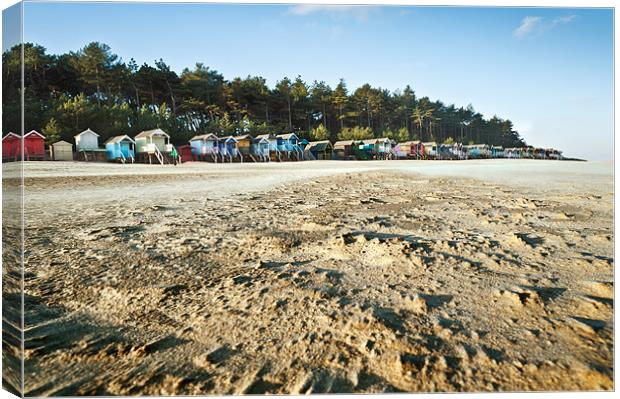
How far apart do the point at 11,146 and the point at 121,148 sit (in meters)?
1.05

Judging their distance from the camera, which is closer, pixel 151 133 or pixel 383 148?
pixel 151 133

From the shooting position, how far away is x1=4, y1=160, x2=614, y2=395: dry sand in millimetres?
880

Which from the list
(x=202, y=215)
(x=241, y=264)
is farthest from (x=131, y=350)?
(x=202, y=215)

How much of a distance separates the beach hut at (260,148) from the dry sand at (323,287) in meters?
0.41

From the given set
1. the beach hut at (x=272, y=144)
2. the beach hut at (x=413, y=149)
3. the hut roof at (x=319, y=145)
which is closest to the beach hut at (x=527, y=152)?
the beach hut at (x=413, y=149)

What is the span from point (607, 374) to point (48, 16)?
2.15 metres

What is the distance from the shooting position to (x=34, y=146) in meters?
1.38

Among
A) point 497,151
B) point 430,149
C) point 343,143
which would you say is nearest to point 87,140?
point 343,143

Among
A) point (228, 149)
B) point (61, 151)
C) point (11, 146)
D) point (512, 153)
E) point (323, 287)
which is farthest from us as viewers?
point (228, 149)

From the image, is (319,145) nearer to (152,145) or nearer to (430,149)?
(430,149)

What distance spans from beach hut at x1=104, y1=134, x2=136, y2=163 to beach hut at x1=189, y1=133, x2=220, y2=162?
457mm

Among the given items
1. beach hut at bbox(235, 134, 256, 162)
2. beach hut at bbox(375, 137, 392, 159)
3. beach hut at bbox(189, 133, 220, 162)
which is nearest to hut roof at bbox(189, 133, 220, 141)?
beach hut at bbox(189, 133, 220, 162)

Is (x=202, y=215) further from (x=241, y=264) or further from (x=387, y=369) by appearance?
(x=387, y=369)

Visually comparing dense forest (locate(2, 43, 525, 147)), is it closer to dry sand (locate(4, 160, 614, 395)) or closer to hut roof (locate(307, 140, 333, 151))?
hut roof (locate(307, 140, 333, 151))
